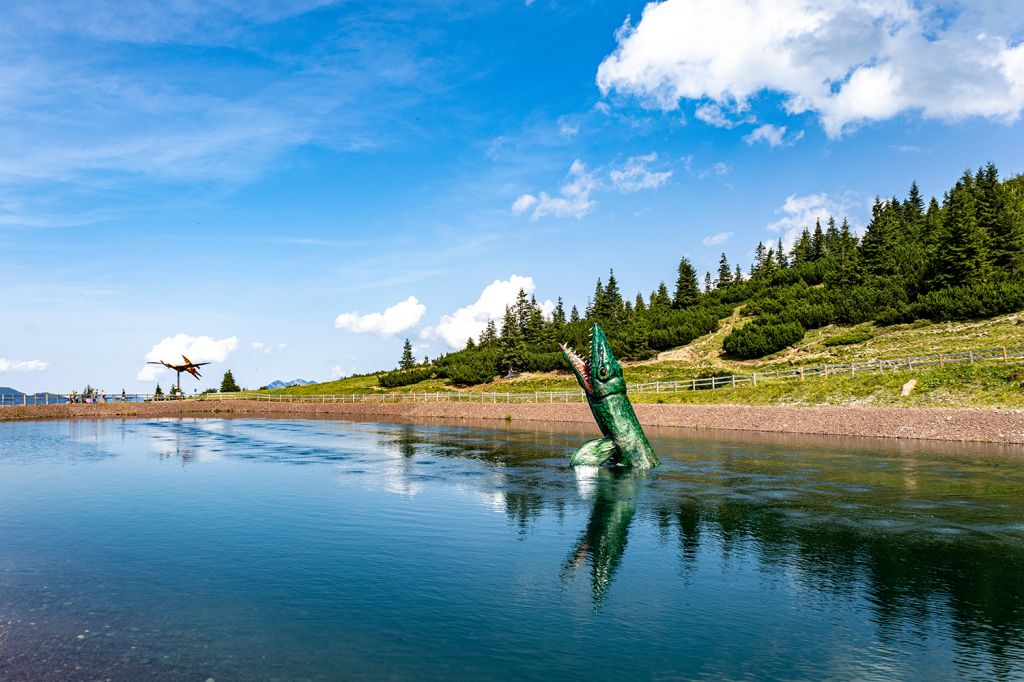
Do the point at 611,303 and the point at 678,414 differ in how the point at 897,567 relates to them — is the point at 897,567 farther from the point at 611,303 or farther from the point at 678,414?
the point at 611,303

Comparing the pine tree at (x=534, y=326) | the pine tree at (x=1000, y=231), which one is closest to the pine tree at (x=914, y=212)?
the pine tree at (x=1000, y=231)

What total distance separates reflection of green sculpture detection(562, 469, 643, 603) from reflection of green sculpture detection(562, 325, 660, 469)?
85.5 inches

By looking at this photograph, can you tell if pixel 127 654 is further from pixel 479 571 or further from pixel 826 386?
pixel 826 386

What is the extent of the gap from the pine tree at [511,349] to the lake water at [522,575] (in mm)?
64800

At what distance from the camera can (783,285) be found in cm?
9844

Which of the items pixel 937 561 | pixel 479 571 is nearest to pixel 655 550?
pixel 479 571

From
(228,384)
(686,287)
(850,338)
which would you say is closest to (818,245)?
(686,287)

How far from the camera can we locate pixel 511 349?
3430 inches

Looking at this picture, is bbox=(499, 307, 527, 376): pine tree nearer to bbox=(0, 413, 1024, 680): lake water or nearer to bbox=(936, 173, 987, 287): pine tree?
bbox=(936, 173, 987, 287): pine tree

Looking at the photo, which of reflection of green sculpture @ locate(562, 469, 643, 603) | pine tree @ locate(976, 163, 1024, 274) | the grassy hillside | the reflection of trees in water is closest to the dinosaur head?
reflection of green sculpture @ locate(562, 469, 643, 603)

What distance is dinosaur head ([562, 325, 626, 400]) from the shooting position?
68.4ft

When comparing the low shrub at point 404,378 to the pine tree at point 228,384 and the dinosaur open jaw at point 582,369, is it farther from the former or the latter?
the dinosaur open jaw at point 582,369

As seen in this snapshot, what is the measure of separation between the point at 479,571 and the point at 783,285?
324 feet

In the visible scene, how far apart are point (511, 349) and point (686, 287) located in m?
35.3
